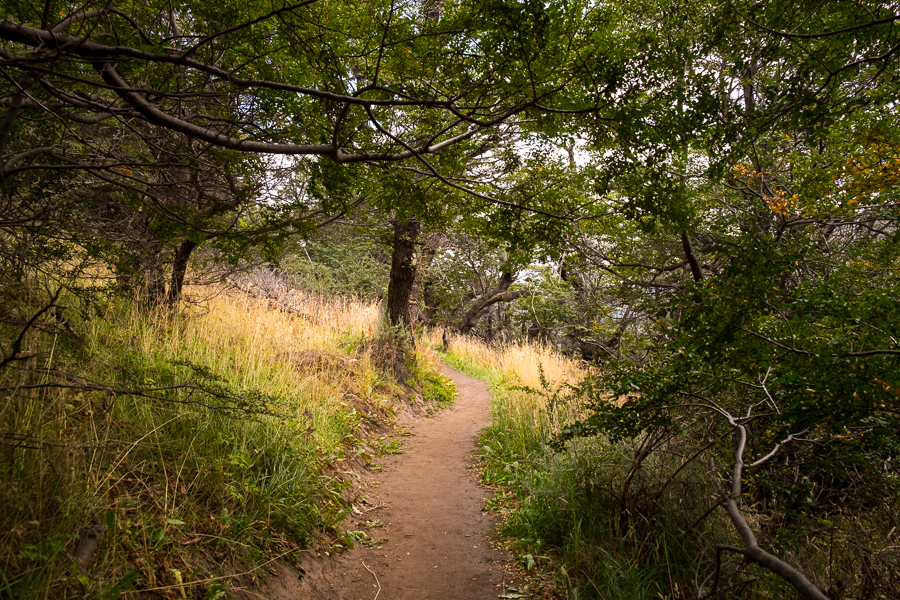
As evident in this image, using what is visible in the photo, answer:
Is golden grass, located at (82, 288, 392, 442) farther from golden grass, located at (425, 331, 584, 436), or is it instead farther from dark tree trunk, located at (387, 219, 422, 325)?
golden grass, located at (425, 331, 584, 436)

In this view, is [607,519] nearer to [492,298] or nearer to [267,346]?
[267,346]

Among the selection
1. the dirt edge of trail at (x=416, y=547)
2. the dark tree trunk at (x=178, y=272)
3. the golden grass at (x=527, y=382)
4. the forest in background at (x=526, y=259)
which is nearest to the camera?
the forest in background at (x=526, y=259)

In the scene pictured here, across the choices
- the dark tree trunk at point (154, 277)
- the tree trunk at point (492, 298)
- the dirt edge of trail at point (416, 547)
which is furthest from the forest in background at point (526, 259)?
the tree trunk at point (492, 298)

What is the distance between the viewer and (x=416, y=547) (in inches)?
157

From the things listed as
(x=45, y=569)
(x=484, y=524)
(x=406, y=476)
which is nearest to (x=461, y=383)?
(x=406, y=476)

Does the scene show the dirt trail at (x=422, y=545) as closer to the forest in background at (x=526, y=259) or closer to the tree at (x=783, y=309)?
the forest in background at (x=526, y=259)

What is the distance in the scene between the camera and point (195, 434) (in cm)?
332

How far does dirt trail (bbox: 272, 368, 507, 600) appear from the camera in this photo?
3.34 m

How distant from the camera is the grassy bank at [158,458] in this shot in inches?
82.0

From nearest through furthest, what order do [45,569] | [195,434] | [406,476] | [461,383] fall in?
[45,569] < [195,434] < [406,476] < [461,383]

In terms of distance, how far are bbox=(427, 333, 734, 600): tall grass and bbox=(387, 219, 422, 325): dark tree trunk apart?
496 centimetres

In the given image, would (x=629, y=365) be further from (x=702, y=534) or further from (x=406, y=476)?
(x=406, y=476)

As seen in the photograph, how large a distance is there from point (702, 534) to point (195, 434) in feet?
12.3

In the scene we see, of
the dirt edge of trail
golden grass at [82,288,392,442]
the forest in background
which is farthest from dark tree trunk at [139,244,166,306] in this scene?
the dirt edge of trail
